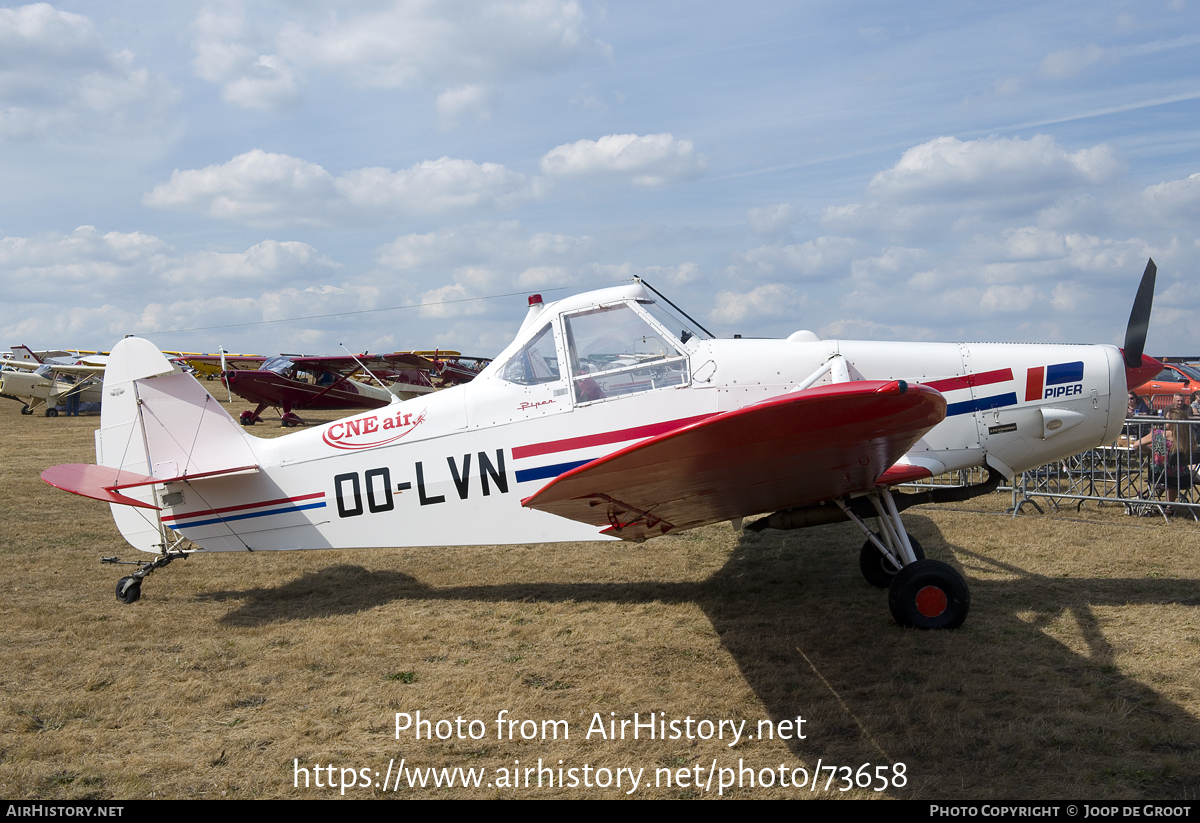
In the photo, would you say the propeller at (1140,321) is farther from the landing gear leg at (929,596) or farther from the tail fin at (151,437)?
the tail fin at (151,437)

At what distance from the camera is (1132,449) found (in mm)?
10086

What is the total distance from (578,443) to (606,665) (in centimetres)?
155

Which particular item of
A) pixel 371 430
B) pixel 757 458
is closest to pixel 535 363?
pixel 371 430

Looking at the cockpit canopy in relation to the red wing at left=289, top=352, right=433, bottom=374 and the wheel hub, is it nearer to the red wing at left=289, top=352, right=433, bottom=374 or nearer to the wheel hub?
the wheel hub

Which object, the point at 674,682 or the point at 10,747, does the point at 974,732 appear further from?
the point at 10,747

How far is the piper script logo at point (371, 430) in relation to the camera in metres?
5.96

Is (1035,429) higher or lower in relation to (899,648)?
higher

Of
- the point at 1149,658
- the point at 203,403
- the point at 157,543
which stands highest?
the point at 203,403

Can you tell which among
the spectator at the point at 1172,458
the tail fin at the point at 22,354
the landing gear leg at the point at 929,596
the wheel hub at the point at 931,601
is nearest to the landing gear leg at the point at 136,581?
the landing gear leg at the point at 929,596

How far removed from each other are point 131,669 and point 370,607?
1759 mm

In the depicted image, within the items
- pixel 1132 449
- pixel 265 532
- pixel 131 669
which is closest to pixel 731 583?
pixel 265 532

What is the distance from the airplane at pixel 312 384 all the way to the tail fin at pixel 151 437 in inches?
662

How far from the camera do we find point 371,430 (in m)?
6.05

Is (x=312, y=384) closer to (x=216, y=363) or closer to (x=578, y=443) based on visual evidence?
(x=216, y=363)
